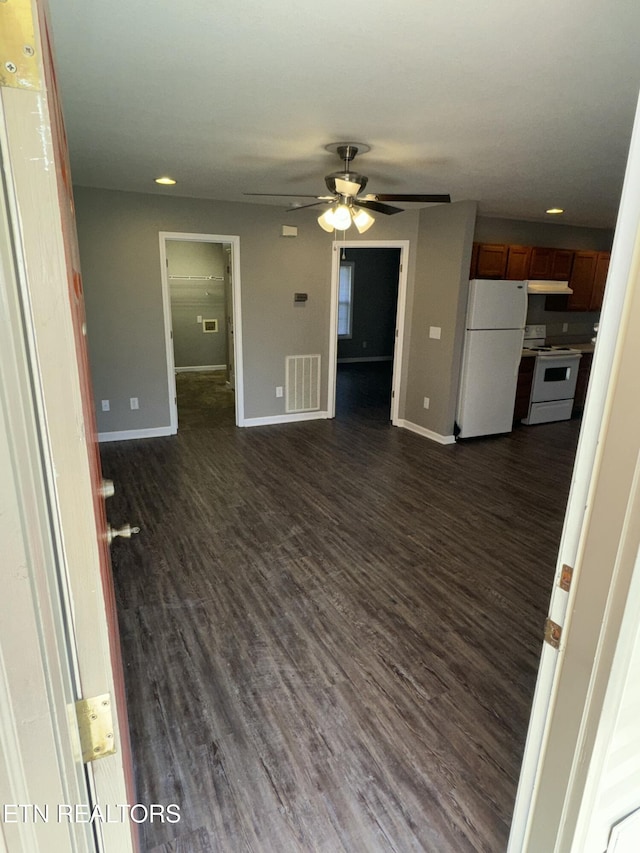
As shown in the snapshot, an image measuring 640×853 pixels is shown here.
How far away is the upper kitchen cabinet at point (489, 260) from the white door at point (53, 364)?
5446 millimetres

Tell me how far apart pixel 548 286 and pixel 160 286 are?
4682 millimetres

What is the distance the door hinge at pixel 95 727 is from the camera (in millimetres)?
678

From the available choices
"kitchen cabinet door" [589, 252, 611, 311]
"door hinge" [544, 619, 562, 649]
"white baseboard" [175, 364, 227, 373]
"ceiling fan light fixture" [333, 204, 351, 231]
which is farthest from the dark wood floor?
"white baseboard" [175, 364, 227, 373]

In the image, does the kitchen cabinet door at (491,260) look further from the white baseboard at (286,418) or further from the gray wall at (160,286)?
the white baseboard at (286,418)

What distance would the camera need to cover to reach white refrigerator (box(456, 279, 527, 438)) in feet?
16.8

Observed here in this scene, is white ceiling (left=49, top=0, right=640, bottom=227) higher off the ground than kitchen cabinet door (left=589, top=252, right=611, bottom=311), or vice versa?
white ceiling (left=49, top=0, right=640, bottom=227)

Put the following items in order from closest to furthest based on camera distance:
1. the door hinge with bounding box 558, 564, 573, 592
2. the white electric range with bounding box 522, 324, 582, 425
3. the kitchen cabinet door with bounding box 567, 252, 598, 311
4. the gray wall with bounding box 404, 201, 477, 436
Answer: the door hinge with bounding box 558, 564, 573, 592 → the gray wall with bounding box 404, 201, 477, 436 → the white electric range with bounding box 522, 324, 582, 425 → the kitchen cabinet door with bounding box 567, 252, 598, 311

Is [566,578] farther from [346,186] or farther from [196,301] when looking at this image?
[196,301]

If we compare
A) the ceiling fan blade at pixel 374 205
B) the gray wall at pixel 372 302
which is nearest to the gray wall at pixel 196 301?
the gray wall at pixel 372 302

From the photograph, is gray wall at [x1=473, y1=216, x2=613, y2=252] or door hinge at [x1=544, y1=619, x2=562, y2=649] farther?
gray wall at [x1=473, y1=216, x2=613, y2=252]

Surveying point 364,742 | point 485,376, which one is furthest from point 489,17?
point 485,376

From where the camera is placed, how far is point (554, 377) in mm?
6180

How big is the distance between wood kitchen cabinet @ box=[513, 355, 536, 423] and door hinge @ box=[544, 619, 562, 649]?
17.5 feet

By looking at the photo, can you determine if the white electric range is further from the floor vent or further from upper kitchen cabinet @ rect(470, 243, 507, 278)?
the floor vent
